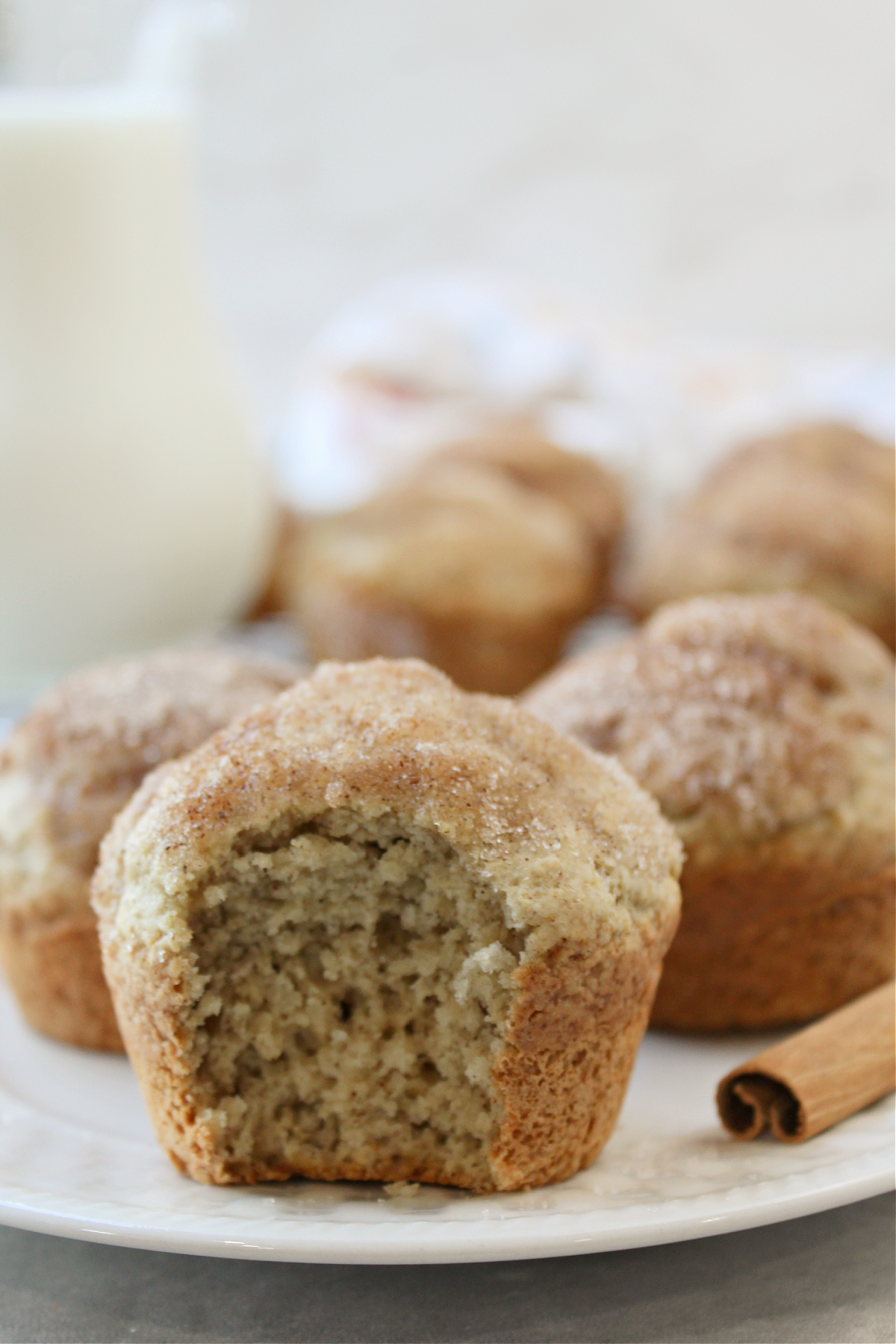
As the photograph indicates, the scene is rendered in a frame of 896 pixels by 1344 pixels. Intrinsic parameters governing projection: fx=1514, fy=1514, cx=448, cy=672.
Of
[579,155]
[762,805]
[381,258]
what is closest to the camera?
[762,805]

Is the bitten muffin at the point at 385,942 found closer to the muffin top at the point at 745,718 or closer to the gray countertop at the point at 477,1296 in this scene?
the gray countertop at the point at 477,1296

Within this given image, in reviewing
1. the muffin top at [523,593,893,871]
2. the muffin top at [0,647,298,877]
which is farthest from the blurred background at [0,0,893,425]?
the muffin top at [0,647,298,877]

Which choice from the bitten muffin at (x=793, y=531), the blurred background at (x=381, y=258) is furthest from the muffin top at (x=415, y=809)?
the blurred background at (x=381, y=258)

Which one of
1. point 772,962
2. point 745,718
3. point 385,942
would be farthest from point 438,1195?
point 745,718

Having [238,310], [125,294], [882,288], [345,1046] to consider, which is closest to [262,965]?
[345,1046]

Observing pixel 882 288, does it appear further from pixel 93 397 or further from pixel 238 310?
pixel 93 397

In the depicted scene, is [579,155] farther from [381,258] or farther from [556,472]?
[556,472]
